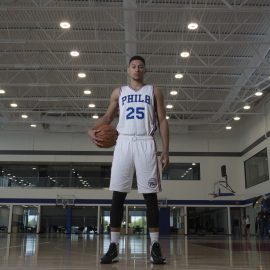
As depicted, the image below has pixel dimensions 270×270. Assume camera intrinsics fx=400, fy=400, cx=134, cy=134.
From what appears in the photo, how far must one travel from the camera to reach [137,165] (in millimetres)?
3838

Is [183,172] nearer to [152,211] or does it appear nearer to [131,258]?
[131,258]

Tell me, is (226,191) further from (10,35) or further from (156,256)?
(156,256)

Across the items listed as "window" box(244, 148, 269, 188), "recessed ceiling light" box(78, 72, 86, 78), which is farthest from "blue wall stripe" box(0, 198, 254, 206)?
"recessed ceiling light" box(78, 72, 86, 78)

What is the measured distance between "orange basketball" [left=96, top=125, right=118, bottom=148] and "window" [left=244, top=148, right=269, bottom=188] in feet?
71.5

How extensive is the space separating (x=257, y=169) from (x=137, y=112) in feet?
77.8

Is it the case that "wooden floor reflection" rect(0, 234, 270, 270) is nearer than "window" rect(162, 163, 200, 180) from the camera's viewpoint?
Yes

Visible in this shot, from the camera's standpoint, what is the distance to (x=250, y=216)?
27.8 metres

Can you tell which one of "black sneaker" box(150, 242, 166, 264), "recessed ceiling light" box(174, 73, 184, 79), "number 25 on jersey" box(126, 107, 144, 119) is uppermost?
"recessed ceiling light" box(174, 73, 184, 79)

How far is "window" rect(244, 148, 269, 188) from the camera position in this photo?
24.7m

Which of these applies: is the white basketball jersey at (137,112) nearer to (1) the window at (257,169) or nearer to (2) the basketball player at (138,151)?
(2) the basketball player at (138,151)

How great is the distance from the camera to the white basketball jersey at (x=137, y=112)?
3.96 meters

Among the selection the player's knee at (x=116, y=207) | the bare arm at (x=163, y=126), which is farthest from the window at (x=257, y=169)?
the player's knee at (x=116, y=207)

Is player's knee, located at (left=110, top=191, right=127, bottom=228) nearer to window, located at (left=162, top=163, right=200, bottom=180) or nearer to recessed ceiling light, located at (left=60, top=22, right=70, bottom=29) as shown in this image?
recessed ceiling light, located at (left=60, top=22, right=70, bottom=29)

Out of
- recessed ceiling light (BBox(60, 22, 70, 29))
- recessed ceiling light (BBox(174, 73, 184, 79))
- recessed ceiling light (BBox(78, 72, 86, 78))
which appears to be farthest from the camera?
recessed ceiling light (BBox(78, 72, 86, 78))
